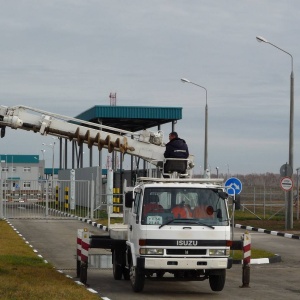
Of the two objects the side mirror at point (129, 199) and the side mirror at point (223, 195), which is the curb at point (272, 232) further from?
the side mirror at point (223, 195)

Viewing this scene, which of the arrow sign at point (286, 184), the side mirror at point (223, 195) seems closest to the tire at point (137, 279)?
the side mirror at point (223, 195)

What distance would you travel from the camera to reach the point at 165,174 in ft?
59.1

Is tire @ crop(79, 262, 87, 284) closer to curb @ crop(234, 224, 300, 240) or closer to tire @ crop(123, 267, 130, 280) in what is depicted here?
tire @ crop(123, 267, 130, 280)

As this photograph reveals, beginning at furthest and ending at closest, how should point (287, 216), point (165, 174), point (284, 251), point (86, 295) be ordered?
point (287, 216) < point (284, 251) < point (165, 174) < point (86, 295)

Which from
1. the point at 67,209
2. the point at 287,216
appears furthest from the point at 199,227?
the point at 67,209

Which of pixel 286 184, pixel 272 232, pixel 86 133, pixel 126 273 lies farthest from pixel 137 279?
pixel 272 232

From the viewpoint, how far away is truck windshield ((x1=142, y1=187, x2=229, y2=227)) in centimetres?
1605

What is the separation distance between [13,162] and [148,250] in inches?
5567

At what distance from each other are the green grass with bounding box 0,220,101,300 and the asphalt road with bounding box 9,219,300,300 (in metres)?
0.48

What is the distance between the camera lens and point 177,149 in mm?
18016

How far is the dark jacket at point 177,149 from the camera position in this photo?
18.0 meters

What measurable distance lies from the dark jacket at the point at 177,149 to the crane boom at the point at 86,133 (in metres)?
1.48

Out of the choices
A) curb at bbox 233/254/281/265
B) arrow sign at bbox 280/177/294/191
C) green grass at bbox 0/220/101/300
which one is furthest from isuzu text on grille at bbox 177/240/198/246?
arrow sign at bbox 280/177/294/191

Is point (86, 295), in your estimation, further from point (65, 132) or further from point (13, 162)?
point (13, 162)
